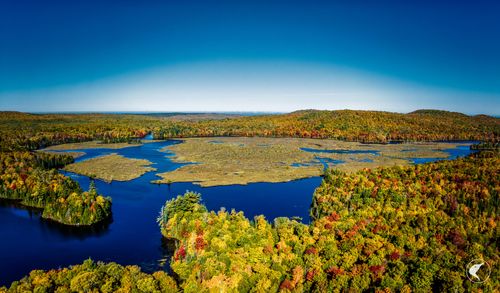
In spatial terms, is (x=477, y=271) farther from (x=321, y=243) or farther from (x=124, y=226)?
(x=124, y=226)

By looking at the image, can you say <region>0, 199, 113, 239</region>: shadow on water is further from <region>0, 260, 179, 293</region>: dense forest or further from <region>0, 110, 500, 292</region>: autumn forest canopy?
<region>0, 260, 179, 293</region>: dense forest

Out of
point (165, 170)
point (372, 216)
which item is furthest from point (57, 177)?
point (372, 216)

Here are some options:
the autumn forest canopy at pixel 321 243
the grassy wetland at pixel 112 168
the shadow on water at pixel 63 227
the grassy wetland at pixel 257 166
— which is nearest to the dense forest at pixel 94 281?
the autumn forest canopy at pixel 321 243

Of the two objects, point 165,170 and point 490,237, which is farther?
point 165,170

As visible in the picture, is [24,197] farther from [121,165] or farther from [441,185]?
[441,185]

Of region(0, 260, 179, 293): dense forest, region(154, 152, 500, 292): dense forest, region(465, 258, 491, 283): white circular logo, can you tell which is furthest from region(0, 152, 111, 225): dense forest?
region(465, 258, 491, 283): white circular logo
